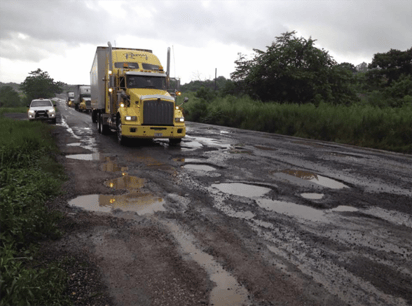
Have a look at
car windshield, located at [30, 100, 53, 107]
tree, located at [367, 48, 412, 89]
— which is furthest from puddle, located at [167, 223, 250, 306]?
tree, located at [367, 48, 412, 89]

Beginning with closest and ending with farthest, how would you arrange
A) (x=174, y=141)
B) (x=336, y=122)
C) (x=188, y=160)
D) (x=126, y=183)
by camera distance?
(x=126, y=183) < (x=188, y=160) < (x=174, y=141) < (x=336, y=122)

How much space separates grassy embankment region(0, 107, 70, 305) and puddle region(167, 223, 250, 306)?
48.7 inches

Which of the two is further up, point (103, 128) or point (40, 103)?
point (40, 103)

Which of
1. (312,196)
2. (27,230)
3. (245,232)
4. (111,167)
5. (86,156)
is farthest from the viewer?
(86,156)

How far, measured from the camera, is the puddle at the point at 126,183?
6.93m

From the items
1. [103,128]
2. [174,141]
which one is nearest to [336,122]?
[174,141]

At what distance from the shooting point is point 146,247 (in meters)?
4.09

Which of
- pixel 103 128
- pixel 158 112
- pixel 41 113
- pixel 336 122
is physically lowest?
pixel 103 128

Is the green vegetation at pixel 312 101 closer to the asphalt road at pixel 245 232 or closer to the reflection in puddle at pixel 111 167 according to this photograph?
the asphalt road at pixel 245 232

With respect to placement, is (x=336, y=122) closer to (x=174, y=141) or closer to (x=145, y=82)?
(x=174, y=141)

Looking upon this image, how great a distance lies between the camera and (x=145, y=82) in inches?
558

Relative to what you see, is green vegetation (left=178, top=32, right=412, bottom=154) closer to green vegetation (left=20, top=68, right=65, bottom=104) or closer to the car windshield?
the car windshield

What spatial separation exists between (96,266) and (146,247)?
2.16 ft

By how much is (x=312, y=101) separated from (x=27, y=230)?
29094mm
